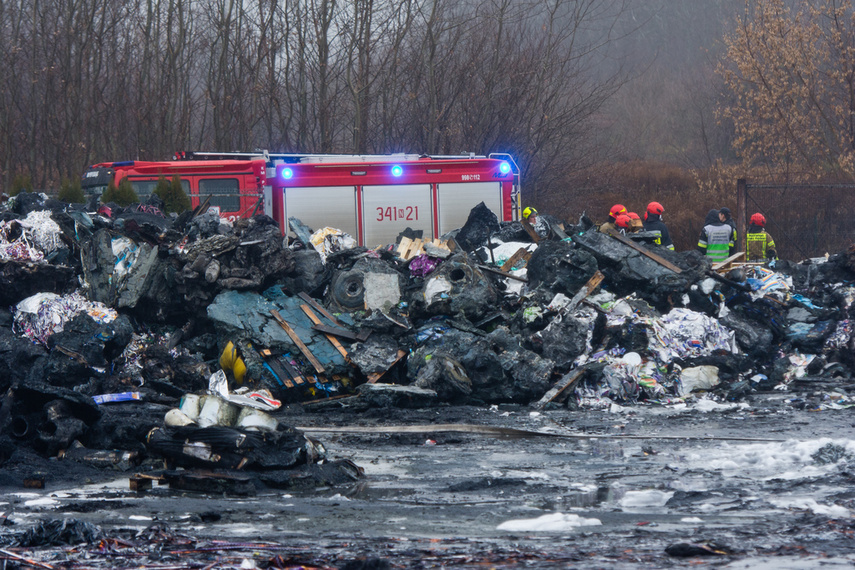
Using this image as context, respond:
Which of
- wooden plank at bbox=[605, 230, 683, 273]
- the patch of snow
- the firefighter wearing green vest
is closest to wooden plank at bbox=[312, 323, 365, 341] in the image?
wooden plank at bbox=[605, 230, 683, 273]

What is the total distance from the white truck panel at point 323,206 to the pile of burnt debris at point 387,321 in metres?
2.62

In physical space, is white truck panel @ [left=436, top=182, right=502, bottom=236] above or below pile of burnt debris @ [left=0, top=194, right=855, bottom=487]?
above

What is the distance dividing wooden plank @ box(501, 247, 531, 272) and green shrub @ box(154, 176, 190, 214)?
5.92 m

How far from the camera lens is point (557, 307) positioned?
11.0m

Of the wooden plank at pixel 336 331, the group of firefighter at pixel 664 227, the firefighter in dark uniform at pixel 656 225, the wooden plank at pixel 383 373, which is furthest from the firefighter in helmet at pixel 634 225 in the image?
the wooden plank at pixel 336 331

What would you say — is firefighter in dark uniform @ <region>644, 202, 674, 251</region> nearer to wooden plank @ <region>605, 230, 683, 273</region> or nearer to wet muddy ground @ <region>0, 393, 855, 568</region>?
wooden plank @ <region>605, 230, 683, 273</region>

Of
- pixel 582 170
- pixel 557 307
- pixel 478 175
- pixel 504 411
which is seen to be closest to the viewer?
pixel 504 411

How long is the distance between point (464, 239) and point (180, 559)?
1051 cm

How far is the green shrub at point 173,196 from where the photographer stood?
14930mm

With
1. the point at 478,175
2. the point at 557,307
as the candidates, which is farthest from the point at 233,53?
the point at 557,307

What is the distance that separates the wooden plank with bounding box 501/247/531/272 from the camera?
12.7 m

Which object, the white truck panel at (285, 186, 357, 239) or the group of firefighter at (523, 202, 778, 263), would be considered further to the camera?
the white truck panel at (285, 186, 357, 239)

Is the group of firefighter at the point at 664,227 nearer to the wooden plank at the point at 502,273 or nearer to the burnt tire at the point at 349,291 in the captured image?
the wooden plank at the point at 502,273

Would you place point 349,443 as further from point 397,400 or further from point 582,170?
point 582,170
